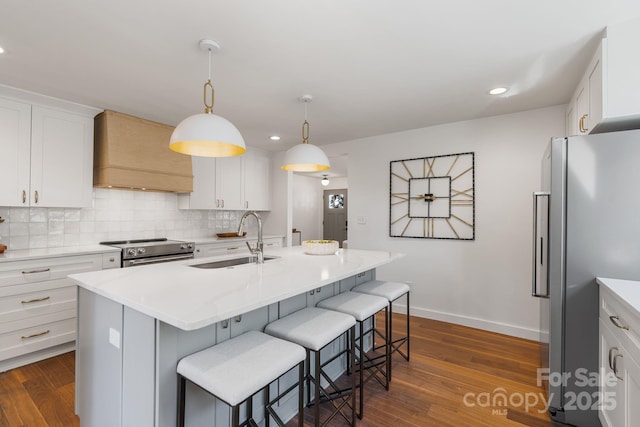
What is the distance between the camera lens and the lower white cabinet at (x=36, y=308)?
2482 mm

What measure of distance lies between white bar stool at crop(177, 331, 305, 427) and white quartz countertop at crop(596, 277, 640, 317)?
1.42 meters

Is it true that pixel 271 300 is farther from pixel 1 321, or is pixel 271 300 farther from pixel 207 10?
pixel 1 321

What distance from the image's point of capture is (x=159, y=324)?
1254mm

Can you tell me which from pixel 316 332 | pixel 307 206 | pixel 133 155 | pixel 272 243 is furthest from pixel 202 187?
pixel 307 206

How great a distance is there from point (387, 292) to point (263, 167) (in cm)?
336

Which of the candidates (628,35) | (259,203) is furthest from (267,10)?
(259,203)

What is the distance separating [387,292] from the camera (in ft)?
7.95

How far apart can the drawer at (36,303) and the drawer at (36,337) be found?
0.33ft

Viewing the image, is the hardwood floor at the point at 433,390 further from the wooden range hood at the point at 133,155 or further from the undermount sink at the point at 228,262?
the wooden range hood at the point at 133,155

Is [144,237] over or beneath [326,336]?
over

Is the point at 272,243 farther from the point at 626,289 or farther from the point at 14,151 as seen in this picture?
the point at 626,289

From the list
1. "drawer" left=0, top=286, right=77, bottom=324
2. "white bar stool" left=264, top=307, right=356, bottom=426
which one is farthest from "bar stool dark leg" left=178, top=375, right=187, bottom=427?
"drawer" left=0, top=286, right=77, bottom=324

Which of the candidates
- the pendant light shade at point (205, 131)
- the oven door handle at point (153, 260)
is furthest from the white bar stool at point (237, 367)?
the oven door handle at point (153, 260)

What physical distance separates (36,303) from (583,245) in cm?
411
